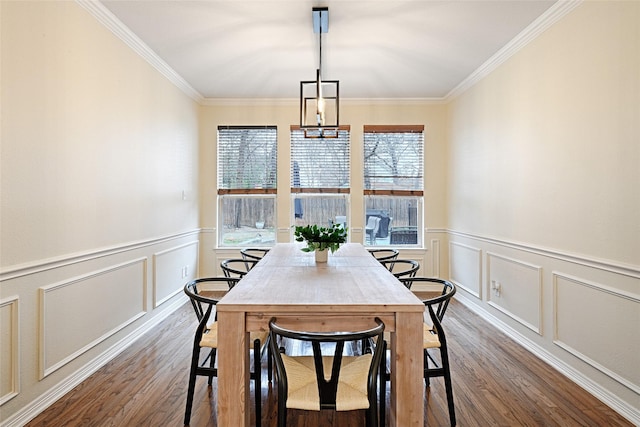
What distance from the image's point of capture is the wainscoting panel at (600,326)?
6.97 ft

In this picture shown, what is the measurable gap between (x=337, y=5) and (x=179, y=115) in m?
2.50

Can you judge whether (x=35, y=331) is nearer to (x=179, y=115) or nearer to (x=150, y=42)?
(x=150, y=42)

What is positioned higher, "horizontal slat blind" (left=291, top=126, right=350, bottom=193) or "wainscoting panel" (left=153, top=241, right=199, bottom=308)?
"horizontal slat blind" (left=291, top=126, right=350, bottom=193)

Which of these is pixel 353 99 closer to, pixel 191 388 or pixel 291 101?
Answer: pixel 291 101

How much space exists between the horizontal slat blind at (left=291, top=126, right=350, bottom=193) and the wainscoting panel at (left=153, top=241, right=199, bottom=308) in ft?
5.56

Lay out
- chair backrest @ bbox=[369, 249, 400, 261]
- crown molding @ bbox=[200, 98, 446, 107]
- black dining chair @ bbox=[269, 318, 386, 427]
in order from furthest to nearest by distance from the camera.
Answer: crown molding @ bbox=[200, 98, 446, 107]
chair backrest @ bbox=[369, 249, 400, 261]
black dining chair @ bbox=[269, 318, 386, 427]

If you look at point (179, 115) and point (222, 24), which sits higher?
point (222, 24)

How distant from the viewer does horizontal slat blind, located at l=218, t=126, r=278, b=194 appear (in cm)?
511

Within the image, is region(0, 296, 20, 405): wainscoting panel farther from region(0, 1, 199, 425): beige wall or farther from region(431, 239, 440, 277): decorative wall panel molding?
region(431, 239, 440, 277): decorative wall panel molding

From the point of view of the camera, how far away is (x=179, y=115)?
14.2ft

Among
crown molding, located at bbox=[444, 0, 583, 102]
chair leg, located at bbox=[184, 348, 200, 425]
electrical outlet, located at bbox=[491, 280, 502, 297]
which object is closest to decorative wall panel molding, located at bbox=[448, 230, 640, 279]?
electrical outlet, located at bbox=[491, 280, 502, 297]

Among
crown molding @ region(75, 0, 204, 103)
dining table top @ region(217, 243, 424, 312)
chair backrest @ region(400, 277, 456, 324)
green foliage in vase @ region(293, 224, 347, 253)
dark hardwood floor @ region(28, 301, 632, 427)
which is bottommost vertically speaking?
dark hardwood floor @ region(28, 301, 632, 427)

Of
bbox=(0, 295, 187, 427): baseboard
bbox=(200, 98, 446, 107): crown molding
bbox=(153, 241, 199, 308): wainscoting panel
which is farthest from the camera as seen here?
bbox=(200, 98, 446, 107): crown molding

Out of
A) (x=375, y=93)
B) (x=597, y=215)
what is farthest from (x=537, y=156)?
(x=375, y=93)
